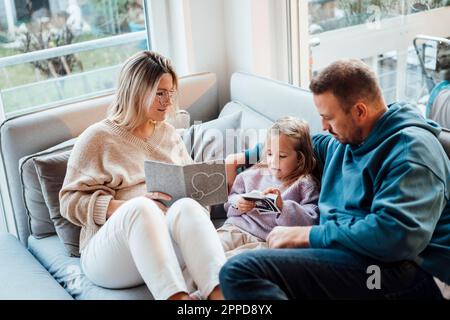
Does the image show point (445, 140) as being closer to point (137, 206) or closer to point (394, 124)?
point (394, 124)

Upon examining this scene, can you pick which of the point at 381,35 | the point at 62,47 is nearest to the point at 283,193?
the point at 381,35

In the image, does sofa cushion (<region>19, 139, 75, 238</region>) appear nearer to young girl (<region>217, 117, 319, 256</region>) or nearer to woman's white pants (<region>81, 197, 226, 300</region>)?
woman's white pants (<region>81, 197, 226, 300</region>)

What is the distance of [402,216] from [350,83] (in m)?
0.40

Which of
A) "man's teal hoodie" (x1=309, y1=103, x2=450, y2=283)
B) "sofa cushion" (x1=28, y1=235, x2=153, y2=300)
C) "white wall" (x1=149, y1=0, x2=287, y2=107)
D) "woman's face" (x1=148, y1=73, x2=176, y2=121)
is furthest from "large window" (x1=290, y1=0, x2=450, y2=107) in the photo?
"sofa cushion" (x1=28, y1=235, x2=153, y2=300)

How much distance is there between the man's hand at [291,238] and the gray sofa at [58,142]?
460 mm

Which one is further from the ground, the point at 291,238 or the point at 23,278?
the point at 291,238

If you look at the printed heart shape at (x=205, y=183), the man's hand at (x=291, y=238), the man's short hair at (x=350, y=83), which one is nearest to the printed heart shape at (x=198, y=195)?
the printed heart shape at (x=205, y=183)

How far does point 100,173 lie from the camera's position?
2113 mm

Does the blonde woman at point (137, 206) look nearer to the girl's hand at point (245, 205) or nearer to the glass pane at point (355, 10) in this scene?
the girl's hand at point (245, 205)

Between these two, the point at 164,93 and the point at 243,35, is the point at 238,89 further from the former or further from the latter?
the point at 164,93

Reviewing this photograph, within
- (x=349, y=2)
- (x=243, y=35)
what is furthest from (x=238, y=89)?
(x=349, y=2)

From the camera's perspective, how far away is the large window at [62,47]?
2.74 meters

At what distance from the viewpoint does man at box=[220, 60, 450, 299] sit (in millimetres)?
1585

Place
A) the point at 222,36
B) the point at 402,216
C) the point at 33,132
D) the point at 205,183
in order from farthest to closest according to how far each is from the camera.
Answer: the point at 222,36 → the point at 33,132 → the point at 205,183 → the point at 402,216
